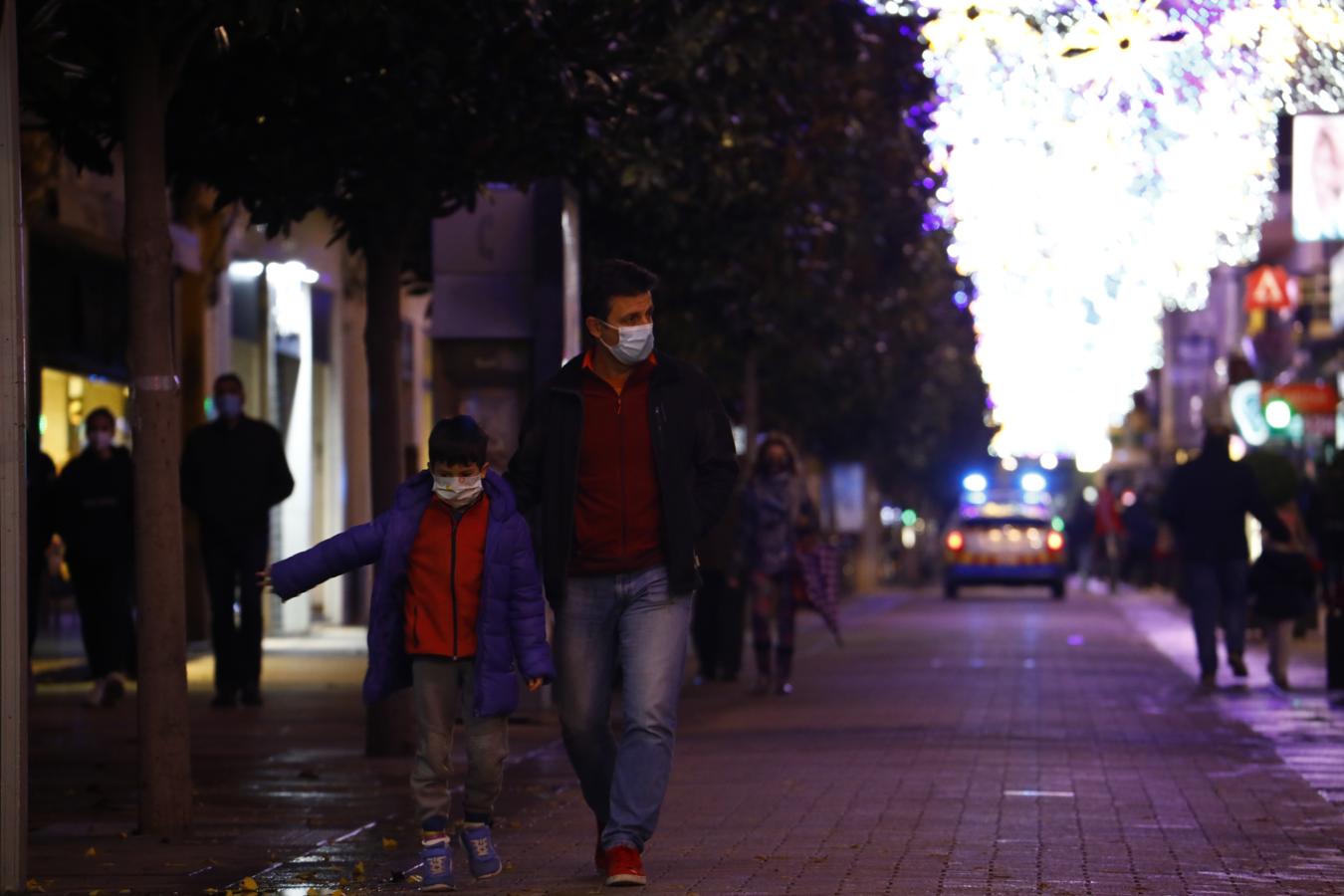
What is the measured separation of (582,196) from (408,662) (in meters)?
10.4

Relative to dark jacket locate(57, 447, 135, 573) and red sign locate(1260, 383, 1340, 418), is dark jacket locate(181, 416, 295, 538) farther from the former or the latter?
red sign locate(1260, 383, 1340, 418)

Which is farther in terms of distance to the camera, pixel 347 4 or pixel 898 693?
pixel 898 693

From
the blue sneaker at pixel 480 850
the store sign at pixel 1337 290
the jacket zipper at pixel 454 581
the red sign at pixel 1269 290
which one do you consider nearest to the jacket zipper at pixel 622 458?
the jacket zipper at pixel 454 581

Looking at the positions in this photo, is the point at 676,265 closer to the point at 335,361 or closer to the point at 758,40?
the point at 758,40

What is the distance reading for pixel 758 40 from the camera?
19.8 metres

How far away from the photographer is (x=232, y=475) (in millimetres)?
17453

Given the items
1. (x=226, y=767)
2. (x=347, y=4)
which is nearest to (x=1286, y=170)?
(x=226, y=767)

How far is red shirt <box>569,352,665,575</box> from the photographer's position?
27.7ft

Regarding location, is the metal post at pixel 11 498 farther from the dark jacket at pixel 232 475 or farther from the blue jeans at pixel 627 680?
the dark jacket at pixel 232 475

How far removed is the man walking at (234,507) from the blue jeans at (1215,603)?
6.38m

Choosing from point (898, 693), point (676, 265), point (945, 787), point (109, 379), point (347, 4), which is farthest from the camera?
point (109, 379)

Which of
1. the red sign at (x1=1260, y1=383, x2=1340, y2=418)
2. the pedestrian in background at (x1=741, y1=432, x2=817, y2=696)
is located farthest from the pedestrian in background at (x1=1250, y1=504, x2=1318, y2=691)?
the red sign at (x1=1260, y1=383, x2=1340, y2=418)

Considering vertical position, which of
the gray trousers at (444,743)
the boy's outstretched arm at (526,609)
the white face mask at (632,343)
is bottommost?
the gray trousers at (444,743)

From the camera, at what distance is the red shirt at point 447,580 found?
27.9ft
